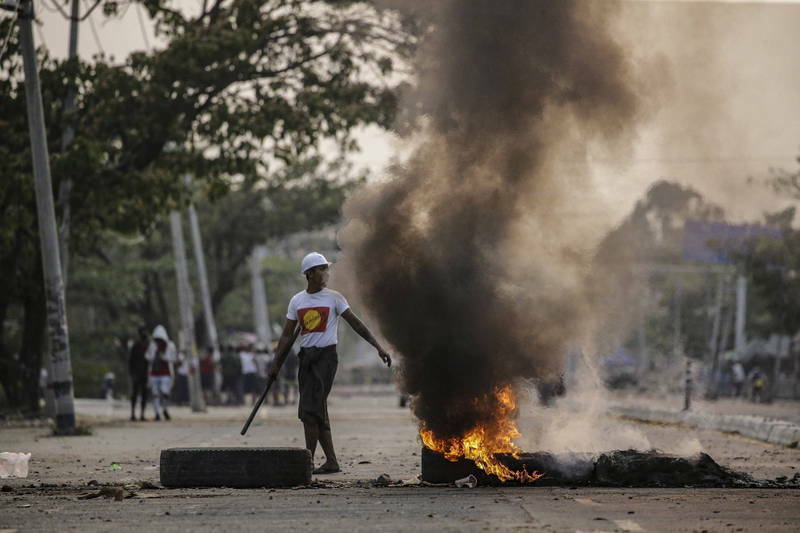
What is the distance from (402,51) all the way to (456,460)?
14.3 m

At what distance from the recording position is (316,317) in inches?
443

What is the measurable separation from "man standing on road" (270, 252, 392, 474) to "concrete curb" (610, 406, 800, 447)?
26.3ft

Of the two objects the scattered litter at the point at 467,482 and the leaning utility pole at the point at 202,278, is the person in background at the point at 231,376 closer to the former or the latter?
the leaning utility pole at the point at 202,278

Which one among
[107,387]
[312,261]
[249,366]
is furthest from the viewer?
[107,387]

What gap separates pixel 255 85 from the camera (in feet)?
80.4

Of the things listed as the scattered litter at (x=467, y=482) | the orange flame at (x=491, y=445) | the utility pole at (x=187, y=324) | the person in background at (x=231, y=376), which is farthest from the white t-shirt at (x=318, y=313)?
the person in background at (x=231, y=376)

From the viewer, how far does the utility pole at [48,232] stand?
65.9 ft

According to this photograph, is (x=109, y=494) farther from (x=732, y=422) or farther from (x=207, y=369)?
(x=207, y=369)

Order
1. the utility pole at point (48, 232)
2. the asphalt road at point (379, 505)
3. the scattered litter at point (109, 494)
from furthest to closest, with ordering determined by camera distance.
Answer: the utility pole at point (48, 232)
the scattered litter at point (109, 494)
the asphalt road at point (379, 505)

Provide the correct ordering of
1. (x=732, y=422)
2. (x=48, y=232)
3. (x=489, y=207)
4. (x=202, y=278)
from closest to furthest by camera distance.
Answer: (x=489, y=207)
(x=48, y=232)
(x=732, y=422)
(x=202, y=278)

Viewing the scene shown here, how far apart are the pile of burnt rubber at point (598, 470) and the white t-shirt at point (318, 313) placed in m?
1.49

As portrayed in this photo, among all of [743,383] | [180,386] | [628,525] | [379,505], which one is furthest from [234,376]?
[628,525]

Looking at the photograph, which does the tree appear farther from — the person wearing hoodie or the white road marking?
the white road marking

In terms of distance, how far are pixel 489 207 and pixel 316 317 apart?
169 cm
